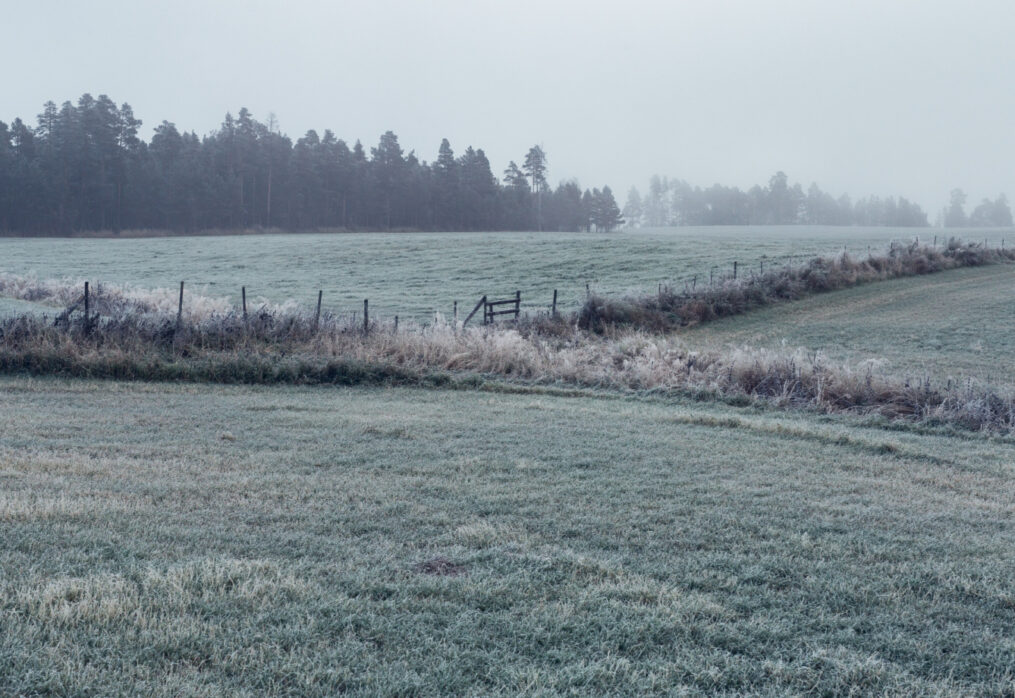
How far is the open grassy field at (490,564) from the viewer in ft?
14.3

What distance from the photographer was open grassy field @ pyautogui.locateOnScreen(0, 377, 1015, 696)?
436 centimetres

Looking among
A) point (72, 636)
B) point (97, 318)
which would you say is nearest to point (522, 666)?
point (72, 636)

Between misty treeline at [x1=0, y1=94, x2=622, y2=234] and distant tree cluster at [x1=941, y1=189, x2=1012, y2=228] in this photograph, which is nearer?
misty treeline at [x1=0, y1=94, x2=622, y2=234]

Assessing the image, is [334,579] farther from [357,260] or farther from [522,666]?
[357,260]

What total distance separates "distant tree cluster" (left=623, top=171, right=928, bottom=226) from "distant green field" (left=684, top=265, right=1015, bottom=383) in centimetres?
10807

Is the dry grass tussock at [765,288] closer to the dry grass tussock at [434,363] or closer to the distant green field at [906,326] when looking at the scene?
the distant green field at [906,326]

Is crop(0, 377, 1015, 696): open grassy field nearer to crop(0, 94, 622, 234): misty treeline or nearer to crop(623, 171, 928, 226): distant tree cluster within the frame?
crop(0, 94, 622, 234): misty treeline

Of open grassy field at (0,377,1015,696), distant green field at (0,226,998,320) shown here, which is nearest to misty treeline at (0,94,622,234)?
distant green field at (0,226,998,320)

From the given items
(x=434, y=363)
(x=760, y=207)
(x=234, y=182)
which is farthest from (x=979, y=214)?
(x=434, y=363)

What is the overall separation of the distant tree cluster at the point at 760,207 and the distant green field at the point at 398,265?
298ft

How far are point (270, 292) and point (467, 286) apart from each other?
8.69 meters

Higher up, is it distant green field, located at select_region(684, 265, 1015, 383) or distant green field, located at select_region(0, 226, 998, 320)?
distant green field, located at select_region(0, 226, 998, 320)

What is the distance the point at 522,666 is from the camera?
4.40 meters

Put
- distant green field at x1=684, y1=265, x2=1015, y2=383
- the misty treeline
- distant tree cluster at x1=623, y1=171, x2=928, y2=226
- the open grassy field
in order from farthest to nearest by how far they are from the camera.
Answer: distant tree cluster at x1=623, y1=171, x2=928, y2=226 → the misty treeline → distant green field at x1=684, y1=265, x2=1015, y2=383 → the open grassy field
